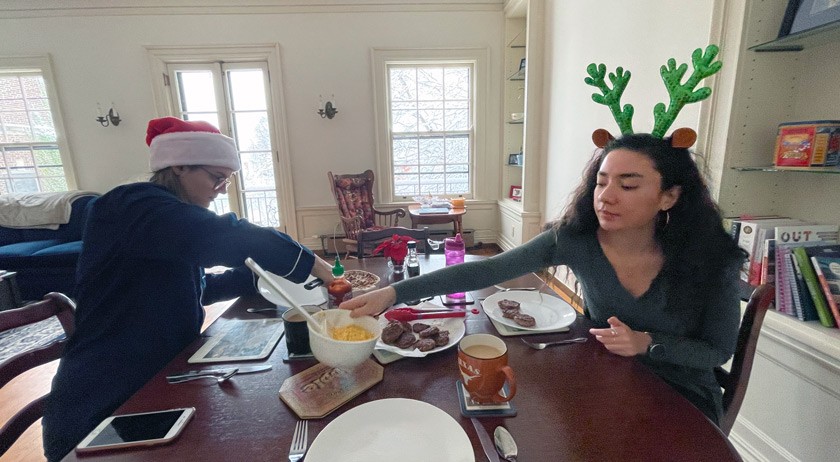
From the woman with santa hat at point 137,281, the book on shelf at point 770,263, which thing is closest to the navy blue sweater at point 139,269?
the woman with santa hat at point 137,281

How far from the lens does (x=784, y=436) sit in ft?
4.15

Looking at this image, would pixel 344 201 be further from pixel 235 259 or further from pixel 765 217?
pixel 765 217

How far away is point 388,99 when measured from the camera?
164 inches

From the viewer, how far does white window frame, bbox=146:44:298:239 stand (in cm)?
390

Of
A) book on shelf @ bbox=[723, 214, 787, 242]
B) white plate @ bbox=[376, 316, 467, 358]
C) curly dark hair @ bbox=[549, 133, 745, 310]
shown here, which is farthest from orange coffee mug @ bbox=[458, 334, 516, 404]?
book on shelf @ bbox=[723, 214, 787, 242]

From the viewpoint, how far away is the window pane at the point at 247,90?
13.3ft

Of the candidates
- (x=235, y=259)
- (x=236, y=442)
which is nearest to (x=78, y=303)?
(x=235, y=259)

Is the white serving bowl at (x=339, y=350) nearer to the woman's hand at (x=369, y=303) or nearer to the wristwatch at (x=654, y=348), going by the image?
the woman's hand at (x=369, y=303)

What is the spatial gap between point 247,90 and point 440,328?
413 centimetres

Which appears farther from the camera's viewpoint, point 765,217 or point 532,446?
point 765,217

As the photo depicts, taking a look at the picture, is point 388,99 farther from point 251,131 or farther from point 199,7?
point 199,7

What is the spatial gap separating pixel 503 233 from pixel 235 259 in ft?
12.2

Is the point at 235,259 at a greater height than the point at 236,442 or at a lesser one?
greater

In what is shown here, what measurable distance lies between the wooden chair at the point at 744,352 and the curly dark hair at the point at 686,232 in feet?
0.31
